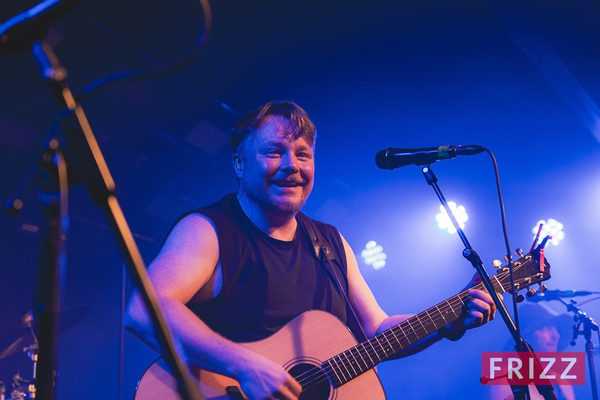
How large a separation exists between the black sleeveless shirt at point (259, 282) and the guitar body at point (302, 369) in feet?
0.36

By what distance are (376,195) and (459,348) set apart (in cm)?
268

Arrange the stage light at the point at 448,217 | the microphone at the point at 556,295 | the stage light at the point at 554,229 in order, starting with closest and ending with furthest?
the microphone at the point at 556,295 → the stage light at the point at 554,229 → the stage light at the point at 448,217

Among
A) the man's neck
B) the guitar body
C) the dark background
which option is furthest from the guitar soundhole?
the dark background

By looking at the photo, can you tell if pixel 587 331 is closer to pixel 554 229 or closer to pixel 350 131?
pixel 554 229

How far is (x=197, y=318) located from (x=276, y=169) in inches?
42.7

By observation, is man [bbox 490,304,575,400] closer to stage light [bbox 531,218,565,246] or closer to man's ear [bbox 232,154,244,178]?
stage light [bbox 531,218,565,246]

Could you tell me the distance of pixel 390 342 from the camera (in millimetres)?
2963

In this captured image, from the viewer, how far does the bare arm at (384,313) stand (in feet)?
9.68

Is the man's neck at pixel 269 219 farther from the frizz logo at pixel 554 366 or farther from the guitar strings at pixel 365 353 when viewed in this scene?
the frizz logo at pixel 554 366

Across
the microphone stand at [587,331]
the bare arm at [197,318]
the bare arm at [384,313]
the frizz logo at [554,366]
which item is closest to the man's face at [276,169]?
the bare arm at [197,318]

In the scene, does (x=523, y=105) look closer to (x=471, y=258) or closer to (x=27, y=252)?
(x=471, y=258)

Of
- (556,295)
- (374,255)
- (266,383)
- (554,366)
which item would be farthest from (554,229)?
(266,383)

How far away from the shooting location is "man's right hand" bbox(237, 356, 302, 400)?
2.31 m

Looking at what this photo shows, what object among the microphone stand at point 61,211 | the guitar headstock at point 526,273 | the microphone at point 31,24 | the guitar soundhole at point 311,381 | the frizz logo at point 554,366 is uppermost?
the microphone at point 31,24
